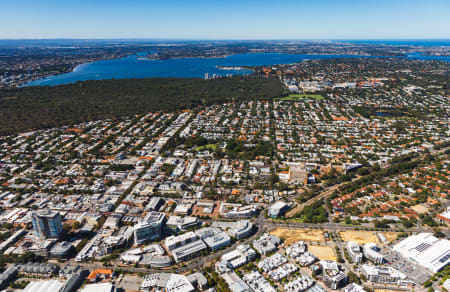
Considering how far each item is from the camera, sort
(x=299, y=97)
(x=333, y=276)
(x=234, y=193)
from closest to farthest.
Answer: (x=333, y=276) → (x=234, y=193) → (x=299, y=97)

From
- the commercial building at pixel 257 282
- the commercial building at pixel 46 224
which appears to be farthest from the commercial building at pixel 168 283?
the commercial building at pixel 46 224

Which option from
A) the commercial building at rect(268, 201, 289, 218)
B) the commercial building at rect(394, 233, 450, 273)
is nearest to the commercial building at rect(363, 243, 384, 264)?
the commercial building at rect(394, 233, 450, 273)

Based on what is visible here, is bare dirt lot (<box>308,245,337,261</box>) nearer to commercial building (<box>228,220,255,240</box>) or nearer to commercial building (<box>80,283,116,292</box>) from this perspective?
commercial building (<box>228,220,255,240</box>)

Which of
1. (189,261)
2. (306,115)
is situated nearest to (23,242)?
(189,261)

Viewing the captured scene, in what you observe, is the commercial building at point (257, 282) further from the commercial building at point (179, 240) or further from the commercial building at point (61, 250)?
the commercial building at point (61, 250)

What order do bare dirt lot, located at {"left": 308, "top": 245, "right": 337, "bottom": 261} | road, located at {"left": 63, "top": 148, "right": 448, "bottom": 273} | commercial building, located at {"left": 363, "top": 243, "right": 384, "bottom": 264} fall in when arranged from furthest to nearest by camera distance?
bare dirt lot, located at {"left": 308, "top": 245, "right": 337, "bottom": 261}, commercial building, located at {"left": 363, "top": 243, "right": 384, "bottom": 264}, road, located at {"left": 63, "top": 148, "right": 448, "bottom": 273}

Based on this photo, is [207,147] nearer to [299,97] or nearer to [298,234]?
[298,234]

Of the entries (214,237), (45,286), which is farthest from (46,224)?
(214,237)
